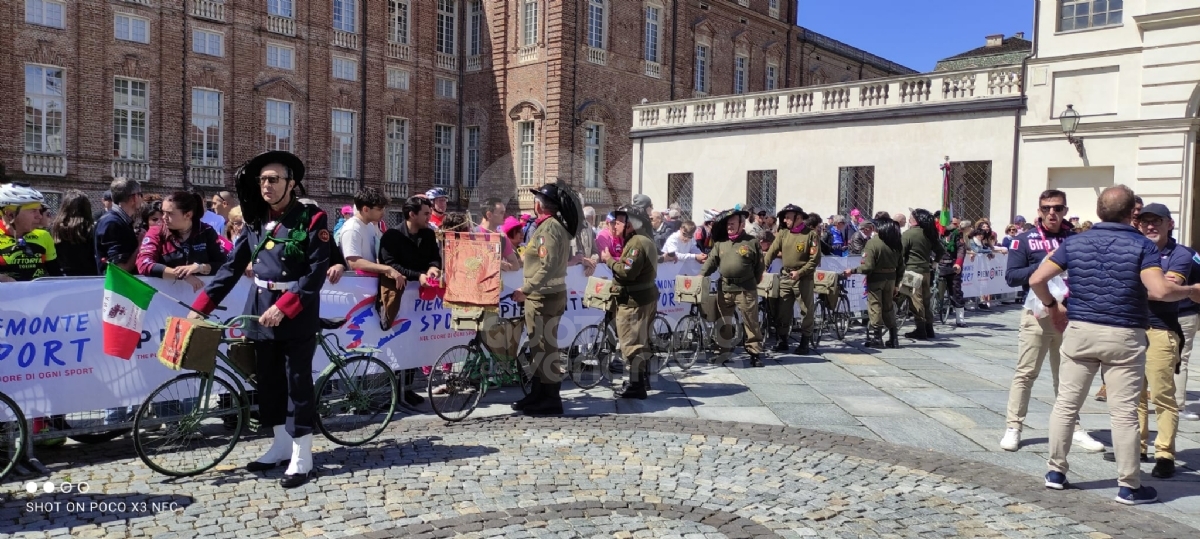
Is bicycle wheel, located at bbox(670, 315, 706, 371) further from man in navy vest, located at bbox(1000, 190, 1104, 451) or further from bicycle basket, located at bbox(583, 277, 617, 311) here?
man in navy vest, located at bbox(1000, 190, 1104, 451)

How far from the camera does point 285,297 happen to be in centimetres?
537

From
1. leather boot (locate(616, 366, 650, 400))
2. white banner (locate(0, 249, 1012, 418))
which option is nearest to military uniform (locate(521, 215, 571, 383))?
leather boot (locate(616, 366, 650, 400))

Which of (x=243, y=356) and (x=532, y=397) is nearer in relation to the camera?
(x=243, y=356)

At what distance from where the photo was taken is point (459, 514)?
4.89 metres

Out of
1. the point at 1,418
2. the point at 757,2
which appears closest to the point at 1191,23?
the point at 1,418

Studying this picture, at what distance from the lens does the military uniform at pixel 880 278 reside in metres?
11.5

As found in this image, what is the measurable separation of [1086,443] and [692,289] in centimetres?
457

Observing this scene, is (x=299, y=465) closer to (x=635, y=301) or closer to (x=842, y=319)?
(x=635, y=301)

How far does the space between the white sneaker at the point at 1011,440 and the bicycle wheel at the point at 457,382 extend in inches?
166

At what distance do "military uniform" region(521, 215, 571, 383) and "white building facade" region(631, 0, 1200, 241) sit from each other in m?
15.2

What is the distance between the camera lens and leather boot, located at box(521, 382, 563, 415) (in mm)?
7504

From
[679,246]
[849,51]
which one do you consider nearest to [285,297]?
[679,246]

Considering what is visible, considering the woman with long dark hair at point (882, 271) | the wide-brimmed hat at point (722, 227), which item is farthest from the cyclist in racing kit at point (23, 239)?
the woman with long dark hair at point (882, 271)

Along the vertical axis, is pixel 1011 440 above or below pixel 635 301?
below
